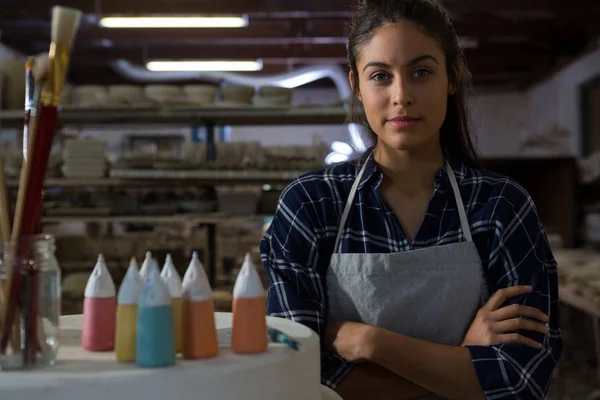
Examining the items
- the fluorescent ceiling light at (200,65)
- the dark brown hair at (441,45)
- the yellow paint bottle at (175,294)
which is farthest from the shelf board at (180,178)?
the fluorescent ceiling light at (200,65)

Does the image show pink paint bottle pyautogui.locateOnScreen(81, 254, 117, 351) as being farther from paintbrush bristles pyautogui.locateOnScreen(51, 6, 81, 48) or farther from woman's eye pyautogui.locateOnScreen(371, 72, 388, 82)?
woman's eye pyautogui.locateOnScreen(371, 72, 388, 82)

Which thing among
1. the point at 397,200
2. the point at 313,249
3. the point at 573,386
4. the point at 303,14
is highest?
the point at 303,14

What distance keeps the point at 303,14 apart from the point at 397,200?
22.7 feet

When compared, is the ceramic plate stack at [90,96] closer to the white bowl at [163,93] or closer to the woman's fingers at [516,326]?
the white bowl at [163,93]

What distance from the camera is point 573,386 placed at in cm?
455

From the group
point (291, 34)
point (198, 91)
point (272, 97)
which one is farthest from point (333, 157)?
point (291, 34)

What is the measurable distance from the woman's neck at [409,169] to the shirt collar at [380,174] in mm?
22

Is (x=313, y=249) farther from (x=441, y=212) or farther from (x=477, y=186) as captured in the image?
(x=477, y=186)

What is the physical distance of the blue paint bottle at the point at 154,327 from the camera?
0.85 meters

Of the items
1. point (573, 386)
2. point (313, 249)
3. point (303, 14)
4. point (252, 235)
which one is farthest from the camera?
point (303, 14)

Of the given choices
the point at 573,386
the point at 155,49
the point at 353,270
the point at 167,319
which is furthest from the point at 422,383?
the point at 155,49

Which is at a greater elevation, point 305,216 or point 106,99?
point 106,99

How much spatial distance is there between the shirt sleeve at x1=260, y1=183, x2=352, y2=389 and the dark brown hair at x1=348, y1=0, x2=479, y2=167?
1.11 feet

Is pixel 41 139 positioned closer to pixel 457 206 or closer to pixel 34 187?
pixel 34 187
